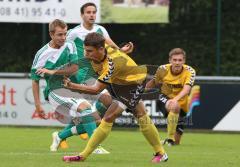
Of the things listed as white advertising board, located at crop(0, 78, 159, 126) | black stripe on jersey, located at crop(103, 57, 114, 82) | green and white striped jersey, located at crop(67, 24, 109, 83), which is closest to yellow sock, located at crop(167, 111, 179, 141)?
green and white striped jersey, located at crop(67, 24, 109, 83)

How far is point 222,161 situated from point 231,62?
9.64 m

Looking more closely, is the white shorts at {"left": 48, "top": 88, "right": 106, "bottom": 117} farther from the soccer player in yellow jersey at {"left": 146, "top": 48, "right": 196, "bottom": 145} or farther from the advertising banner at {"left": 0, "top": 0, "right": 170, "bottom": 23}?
the advertising banner at {"left": 0, "top": 0, "right": 170, "bottom": 23}

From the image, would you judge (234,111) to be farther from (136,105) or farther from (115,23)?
(136,105)

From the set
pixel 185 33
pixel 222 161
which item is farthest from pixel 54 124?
pixel 222 161

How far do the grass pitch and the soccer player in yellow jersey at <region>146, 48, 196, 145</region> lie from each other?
0.34m

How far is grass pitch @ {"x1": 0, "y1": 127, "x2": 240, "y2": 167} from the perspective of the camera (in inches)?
409

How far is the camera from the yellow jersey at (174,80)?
14.1m

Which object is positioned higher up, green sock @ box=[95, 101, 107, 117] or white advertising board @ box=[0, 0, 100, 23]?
white advertising board @ box=[0, 0, 100, 23]

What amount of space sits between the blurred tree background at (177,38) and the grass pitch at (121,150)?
3222mm

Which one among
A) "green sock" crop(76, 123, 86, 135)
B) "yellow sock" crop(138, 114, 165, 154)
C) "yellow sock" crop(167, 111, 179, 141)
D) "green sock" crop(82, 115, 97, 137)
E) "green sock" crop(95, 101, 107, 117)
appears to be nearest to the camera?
"yellow sock" crop(138, 114, 165, 154)

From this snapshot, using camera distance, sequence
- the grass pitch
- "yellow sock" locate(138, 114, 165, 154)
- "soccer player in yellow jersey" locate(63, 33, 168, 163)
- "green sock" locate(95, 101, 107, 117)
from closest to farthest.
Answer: "soccer player in yellow jersey" locate(63, 33, 168, 163), "yellow sock" locate(138, 114, 165, 154), the grass pitch, "green sock" locate(95, 101, 107, 117)

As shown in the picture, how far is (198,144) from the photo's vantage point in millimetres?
14617

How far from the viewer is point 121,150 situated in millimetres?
12680

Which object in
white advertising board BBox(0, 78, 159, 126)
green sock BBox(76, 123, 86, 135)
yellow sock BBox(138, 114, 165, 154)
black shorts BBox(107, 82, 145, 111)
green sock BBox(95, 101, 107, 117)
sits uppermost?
black shorts BBox(107, 82, 145, 111)
